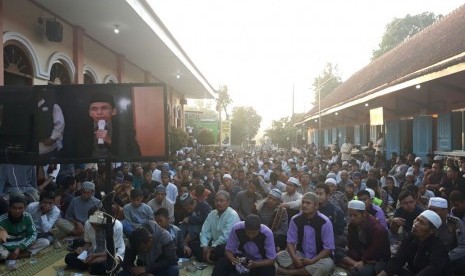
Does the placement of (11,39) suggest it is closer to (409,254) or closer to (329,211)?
(329,211)

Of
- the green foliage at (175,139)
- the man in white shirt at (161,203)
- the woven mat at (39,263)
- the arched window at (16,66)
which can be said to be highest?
the arched window at (16,66)

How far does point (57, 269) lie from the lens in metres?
7.19

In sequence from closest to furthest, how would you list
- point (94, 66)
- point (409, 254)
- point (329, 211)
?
point (409, 254)
point (329, 211)
point (94, 66)

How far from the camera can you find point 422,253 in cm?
562

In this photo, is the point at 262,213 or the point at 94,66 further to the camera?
the point at 94,66

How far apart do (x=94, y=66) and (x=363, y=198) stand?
9.81m

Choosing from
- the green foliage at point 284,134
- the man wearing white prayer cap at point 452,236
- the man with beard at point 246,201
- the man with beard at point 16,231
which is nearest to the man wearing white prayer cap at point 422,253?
the man wearing white prayer cap at point 452,236

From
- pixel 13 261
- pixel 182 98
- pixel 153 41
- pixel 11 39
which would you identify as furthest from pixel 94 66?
pixel 182 98

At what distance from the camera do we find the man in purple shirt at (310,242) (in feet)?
21.3

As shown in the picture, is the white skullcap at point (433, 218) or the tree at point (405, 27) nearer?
the white skullcap at point (433, 218)

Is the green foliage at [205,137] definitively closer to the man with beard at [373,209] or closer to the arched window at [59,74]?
the arched window at [59,74]

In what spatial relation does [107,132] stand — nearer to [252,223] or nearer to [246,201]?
[252,223]

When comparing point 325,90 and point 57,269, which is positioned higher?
point 325,90

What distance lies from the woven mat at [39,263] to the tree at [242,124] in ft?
152
